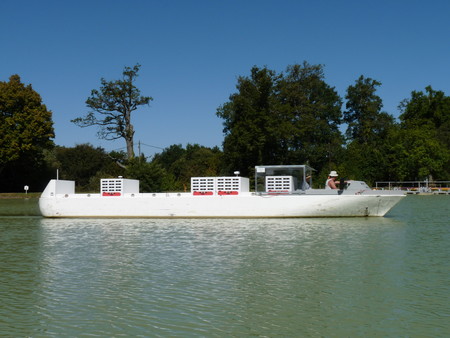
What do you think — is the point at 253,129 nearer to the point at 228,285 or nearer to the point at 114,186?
the point at 114,186

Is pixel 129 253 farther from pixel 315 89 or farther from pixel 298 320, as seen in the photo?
pixel 315 89

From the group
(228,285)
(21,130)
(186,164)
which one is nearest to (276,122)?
(21,130)

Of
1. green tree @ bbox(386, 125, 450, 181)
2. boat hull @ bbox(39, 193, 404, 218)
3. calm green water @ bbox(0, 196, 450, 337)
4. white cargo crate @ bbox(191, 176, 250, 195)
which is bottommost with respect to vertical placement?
calm green water @ bbox(0, 196, 450, 337)

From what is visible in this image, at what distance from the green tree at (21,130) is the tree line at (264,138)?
0.40ft

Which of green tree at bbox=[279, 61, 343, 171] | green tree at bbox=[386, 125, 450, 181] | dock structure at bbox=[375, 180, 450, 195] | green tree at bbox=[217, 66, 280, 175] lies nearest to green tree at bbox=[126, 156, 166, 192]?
green tree at bbox=[217, 66, 280, 175]

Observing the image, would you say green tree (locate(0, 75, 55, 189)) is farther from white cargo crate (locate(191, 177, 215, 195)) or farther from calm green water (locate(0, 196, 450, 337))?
calm green water (locate(0, 196, 450, 337))

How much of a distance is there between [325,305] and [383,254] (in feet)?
20.5

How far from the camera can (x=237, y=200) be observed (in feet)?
92.5

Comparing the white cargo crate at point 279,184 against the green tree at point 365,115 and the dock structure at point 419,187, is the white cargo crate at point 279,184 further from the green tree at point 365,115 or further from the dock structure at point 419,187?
the green tree at point 365,115

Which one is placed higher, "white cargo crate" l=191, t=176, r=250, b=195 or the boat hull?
"white cargo crate" l=191, t=176, r=250, b=195

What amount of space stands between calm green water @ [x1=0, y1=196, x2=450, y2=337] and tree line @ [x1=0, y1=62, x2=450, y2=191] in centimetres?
3042

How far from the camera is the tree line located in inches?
2325

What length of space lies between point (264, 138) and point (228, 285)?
155ft

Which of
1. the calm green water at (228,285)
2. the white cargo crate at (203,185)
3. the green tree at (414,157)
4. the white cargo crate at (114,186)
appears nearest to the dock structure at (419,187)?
the green tree at (414,157)
